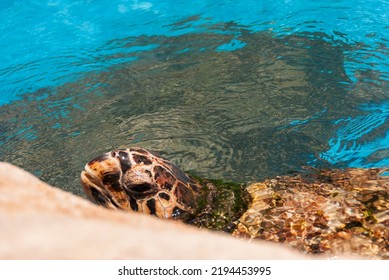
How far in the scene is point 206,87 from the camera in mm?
6211

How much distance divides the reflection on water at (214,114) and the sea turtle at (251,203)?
0.68 m

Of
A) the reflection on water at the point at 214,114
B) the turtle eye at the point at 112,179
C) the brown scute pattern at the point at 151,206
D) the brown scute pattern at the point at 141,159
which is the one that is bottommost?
the reflection on water at the point at 214,114

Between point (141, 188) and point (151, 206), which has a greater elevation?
point (141, 188)

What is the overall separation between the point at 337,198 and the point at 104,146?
2479 mm

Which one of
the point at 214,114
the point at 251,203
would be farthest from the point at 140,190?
the point at 214,114

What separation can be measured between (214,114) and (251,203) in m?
1.80

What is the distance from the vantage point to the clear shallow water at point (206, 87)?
5.16m

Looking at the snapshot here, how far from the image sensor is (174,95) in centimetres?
613

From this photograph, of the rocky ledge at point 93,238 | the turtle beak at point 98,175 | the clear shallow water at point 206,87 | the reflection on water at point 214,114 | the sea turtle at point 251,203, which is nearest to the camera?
the rocky ledge at point 93,238

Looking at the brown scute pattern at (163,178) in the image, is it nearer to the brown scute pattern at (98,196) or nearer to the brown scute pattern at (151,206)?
the brown scute pattern at (151,206)

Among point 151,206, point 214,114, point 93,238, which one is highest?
point 93,238

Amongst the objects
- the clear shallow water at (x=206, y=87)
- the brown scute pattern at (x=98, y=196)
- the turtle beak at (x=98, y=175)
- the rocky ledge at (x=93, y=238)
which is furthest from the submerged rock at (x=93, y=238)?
the clear shallow water at (x=206, y=87)

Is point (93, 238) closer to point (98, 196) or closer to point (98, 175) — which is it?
point (98, 175)

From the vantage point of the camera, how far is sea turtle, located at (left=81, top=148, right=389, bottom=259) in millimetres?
3545
